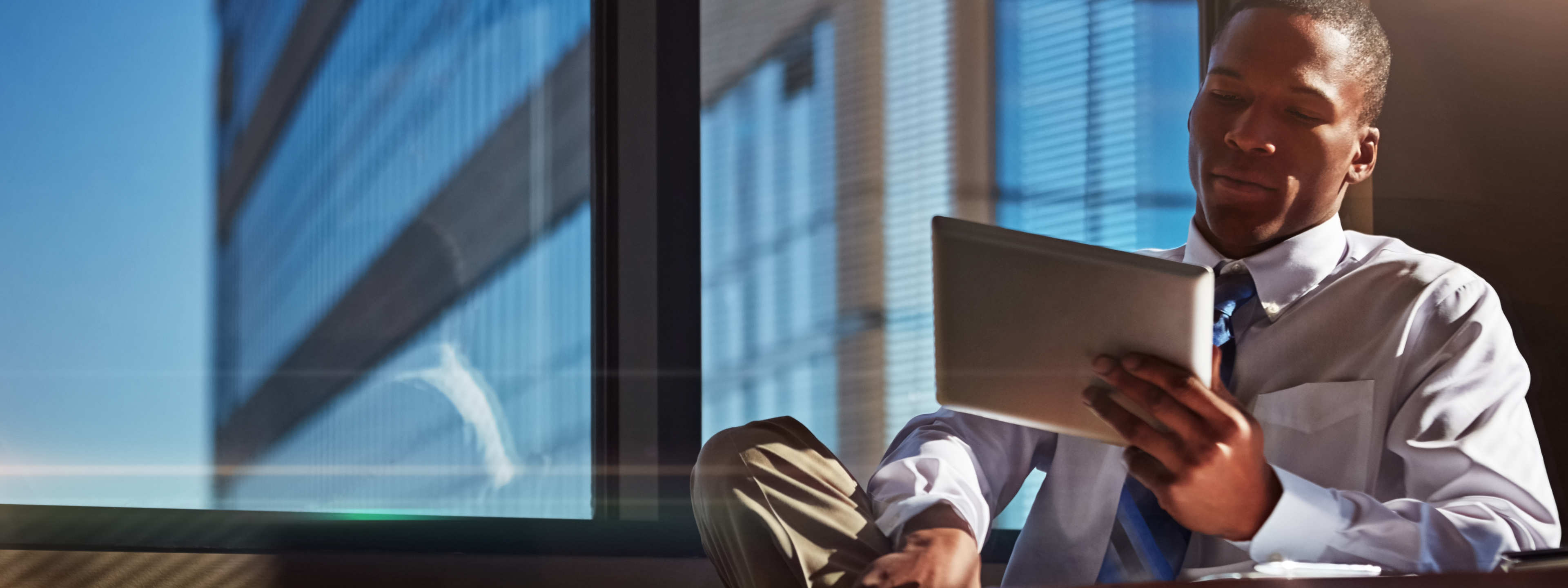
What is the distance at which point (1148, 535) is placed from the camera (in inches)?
52.3

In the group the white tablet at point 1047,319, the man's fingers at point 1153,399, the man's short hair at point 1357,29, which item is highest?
the man's short hair at point 1357,29

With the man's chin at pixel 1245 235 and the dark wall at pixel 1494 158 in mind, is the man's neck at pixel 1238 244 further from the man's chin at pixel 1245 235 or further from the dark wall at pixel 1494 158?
the dark wall at pixel 1494 158

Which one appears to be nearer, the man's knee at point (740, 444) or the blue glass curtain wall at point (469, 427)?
the man's knee at point (740, 444)

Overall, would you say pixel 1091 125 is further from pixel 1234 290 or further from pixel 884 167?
pixel 1234 290

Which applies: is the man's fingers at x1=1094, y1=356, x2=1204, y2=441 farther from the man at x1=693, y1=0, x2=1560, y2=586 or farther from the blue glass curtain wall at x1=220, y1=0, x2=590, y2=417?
the blue glass curtain wall at x1=220, y1=0, x2=590, y2=417

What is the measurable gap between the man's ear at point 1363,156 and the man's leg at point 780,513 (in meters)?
0.82

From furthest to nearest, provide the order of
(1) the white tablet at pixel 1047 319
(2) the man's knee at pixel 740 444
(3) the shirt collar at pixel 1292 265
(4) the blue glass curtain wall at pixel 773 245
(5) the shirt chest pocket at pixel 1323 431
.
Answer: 1. (4) the blue glass curtain wall at pixel 773 245
2. (3) the shirt collar at pixel 1292 265
3. (5) the shirt chest pocket at pixel 1323 431
4. (2) the man's knee at pixel 740 444
5. (1) the white tablet at pixel 1047 319

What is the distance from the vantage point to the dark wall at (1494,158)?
75.5 inches

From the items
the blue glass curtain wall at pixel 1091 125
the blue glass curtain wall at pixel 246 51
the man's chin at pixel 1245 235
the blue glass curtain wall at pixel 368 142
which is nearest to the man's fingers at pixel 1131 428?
the man's chin at pixel 1245 235

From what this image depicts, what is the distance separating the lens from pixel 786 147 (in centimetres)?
194

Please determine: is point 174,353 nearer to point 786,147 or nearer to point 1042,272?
point 786,147

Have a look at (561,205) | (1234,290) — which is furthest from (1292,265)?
(561,205)

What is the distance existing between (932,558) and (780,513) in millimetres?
146

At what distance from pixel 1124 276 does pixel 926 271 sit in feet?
3.11
